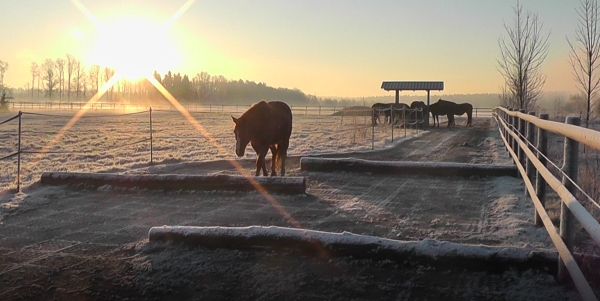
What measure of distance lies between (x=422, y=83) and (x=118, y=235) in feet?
110

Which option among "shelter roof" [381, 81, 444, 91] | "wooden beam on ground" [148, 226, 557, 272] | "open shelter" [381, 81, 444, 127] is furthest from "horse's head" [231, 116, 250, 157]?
"shelter roof" [381, 81, 444, 91]

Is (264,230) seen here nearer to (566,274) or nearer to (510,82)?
(566,274)

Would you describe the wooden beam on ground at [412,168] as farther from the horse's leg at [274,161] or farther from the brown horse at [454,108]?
the brown horse at [454,108]

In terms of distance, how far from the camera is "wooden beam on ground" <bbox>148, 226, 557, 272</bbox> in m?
3.42

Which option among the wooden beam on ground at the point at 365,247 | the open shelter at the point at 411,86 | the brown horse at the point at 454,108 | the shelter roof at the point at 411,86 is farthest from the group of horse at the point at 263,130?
the brown horse at the point at 454,108

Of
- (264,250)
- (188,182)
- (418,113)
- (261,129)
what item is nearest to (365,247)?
(264,250)

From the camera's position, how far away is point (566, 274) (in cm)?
315

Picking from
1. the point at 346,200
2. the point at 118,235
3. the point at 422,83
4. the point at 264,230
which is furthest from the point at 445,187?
the point at 422,83

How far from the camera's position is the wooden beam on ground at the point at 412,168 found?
834cm

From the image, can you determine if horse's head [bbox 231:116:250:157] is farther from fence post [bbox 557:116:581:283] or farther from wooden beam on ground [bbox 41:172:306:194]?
fence post [bbox 557:116:581:283]

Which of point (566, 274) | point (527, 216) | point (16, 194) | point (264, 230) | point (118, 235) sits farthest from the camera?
point (16, 194)

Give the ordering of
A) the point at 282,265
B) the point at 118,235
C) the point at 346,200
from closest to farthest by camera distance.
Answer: the point at 282,265, the point at 118,235, the point at 346,200

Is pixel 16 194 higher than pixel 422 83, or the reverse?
pixel 422 83

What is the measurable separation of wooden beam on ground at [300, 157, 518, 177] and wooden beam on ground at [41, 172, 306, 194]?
2374mm
